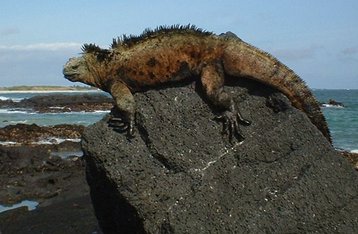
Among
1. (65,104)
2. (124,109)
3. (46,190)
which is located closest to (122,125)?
(124,109)

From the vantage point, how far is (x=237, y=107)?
5.48 metres

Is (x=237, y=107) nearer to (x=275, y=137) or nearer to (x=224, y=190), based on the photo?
(x=275, y=137)

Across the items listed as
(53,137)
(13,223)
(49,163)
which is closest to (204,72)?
(13,223)

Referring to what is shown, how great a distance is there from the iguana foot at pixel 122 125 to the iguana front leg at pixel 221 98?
2.56 feet

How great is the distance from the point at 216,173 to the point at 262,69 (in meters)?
1.16

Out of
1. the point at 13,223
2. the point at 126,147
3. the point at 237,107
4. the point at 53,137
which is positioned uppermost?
the point at 237,107

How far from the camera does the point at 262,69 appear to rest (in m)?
5.67

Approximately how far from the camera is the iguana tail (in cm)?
566

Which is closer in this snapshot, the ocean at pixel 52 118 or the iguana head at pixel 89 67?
the iguana head at pixel 89 67

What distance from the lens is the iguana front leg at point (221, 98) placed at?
5.38m

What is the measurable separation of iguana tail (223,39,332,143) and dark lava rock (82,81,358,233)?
22 centimetres

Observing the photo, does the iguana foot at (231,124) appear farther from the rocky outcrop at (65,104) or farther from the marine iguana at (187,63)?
the rocky outcrop at (65,104)

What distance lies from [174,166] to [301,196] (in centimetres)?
113

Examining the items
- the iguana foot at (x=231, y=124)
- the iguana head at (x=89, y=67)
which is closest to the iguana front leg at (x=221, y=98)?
the iguana foot at (x=231, y=124)
